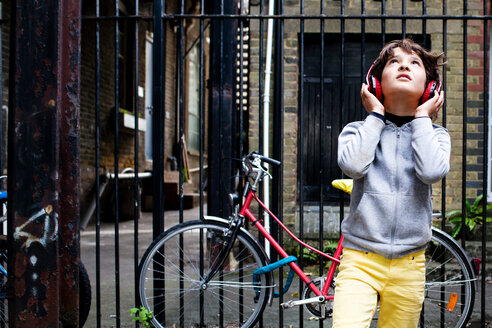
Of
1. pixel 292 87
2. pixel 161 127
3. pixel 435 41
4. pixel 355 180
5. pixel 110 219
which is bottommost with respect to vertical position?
pixel 110 219

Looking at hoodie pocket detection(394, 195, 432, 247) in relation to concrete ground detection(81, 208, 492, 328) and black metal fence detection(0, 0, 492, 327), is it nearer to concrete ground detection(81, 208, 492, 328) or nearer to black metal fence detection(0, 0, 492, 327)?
black metal fence detection(0, 0, 492, 327)

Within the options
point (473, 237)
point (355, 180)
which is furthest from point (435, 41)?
point (355, 180)

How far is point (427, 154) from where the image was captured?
6.49ft

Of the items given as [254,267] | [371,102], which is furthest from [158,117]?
[371,102]

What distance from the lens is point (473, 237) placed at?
5.68m

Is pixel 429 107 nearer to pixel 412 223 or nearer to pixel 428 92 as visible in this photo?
pixel 428 92

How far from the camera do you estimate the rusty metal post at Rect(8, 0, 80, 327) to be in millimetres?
2467

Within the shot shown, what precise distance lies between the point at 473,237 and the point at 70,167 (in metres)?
4.70

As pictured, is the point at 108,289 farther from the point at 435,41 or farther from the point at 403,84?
the point at 435,41

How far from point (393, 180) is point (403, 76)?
0.44 metres

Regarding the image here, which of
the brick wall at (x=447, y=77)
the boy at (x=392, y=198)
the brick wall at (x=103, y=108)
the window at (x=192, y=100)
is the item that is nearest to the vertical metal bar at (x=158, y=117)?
the boy at (x=392, y=198)

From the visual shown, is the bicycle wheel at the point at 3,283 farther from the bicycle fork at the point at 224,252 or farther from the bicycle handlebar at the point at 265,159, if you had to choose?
the bicycle handlebar at the point at 265,159

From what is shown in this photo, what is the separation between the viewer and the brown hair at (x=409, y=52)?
218 cm

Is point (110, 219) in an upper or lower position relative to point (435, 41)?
lower
